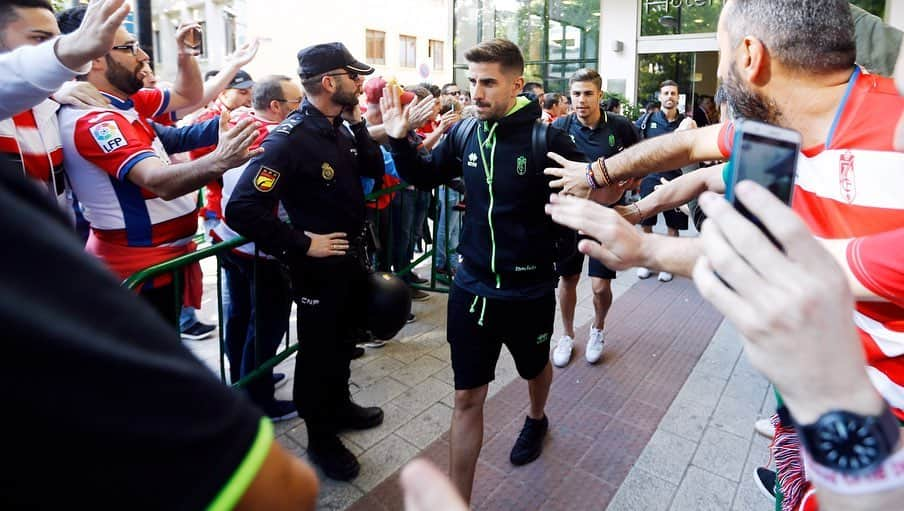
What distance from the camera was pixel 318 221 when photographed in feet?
10.1

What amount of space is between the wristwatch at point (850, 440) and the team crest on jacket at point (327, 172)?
2.62 meters

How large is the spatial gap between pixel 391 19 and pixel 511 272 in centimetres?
2916

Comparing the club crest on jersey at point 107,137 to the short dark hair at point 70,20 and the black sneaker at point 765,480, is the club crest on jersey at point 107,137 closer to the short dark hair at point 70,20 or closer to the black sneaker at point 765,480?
the short dark hair at point 70,20

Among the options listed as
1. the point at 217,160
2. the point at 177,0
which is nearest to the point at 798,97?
the point at 217,160

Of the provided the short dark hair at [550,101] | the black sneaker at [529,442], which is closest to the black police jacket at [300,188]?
the black sneaker at [529,442]

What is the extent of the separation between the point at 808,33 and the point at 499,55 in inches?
64.9

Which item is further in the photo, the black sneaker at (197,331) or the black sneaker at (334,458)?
the black sneaker at (197,331)

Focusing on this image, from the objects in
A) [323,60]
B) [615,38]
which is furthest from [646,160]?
[615,38]

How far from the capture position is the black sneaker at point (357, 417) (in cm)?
354

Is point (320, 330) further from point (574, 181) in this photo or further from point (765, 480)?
point (765, 480)

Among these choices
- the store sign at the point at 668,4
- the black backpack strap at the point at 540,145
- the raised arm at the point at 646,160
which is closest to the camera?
the raised arm at the point at 646,160

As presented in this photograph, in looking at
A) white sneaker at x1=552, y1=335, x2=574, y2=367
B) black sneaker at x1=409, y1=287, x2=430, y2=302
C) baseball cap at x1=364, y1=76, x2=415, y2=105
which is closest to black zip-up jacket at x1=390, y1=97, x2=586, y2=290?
baseball cap at x1=364, y1=76, x2=415, y2=105

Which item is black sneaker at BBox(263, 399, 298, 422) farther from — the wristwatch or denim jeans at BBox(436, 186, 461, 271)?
the wristwatch

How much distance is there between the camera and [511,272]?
2.86 m
